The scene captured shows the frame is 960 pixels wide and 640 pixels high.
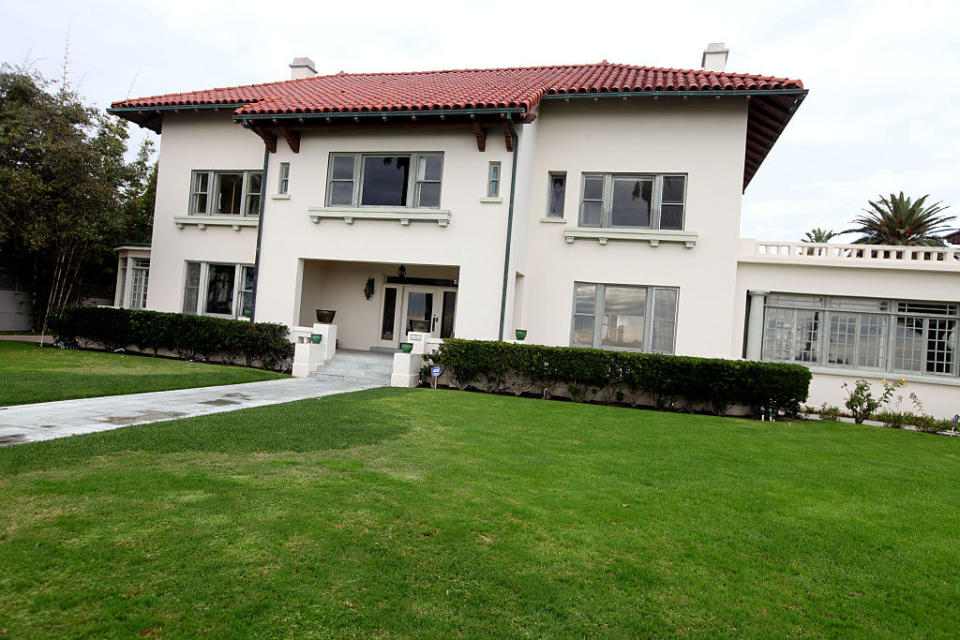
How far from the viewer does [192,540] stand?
148 inches

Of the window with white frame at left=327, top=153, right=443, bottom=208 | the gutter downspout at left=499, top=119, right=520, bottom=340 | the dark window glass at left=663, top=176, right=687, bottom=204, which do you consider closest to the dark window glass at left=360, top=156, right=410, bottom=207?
the window with white frame at left=327, top=153, right=443, bottom=208

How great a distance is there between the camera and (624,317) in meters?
14.9

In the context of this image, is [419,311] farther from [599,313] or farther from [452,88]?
[452,88]

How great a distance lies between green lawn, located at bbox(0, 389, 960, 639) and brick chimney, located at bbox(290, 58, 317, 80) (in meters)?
16.6

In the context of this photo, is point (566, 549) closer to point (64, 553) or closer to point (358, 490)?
point (358, 490)

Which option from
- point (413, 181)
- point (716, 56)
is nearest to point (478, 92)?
point (413, 181)

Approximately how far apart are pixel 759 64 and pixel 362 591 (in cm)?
1772

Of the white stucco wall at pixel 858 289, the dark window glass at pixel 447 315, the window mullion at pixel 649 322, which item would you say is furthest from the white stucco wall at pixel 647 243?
the dark window glass at pixel 447 315

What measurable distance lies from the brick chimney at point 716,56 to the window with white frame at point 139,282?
18569 millimetres

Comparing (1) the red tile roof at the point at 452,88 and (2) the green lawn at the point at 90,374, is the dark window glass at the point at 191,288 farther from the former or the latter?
(1) the red tile roof at the point at 452,88

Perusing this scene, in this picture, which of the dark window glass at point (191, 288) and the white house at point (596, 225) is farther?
the dark window glass at point (191, 288)

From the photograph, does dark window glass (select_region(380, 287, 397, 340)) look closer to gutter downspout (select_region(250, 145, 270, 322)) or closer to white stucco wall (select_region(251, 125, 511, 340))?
white stucco wall (select_region(251, 125, 511, 340))

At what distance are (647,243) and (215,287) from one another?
12710 millimetres

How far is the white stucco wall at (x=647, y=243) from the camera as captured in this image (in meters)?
14.2
